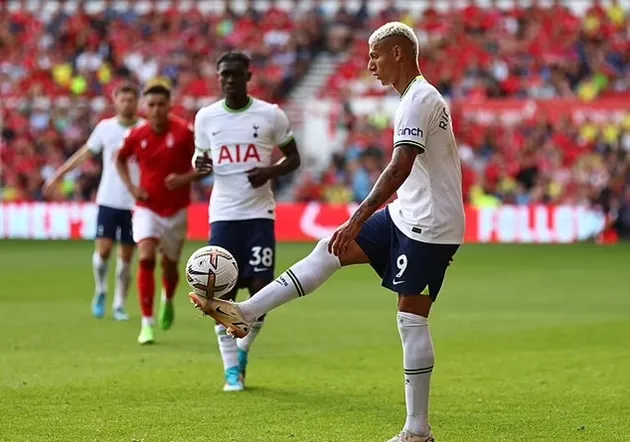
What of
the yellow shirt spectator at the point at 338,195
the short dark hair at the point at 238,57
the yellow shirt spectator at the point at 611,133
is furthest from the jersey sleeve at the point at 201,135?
the yellow shirt spectator at the point at 611,133

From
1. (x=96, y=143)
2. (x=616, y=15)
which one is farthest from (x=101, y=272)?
(x=616, y=15)

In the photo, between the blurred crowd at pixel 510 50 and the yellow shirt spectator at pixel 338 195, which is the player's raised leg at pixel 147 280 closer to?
the yellow shirt spectator at pixel 338 195

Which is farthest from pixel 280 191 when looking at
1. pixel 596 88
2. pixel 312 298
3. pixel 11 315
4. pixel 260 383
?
pixel 260 383

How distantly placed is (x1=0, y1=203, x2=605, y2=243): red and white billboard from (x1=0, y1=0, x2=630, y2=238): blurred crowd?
0.92m

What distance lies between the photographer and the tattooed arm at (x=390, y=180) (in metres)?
6.78

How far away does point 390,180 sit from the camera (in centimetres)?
679

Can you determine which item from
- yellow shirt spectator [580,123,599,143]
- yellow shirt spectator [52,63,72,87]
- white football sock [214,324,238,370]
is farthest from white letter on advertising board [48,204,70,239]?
white football sock [214,324,238,370]

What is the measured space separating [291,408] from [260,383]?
4.19ft

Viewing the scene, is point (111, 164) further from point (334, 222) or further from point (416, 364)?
point (334, 222)

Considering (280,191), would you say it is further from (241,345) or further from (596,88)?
(241,345)

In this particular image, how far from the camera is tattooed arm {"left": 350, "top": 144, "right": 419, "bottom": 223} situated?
678 cm

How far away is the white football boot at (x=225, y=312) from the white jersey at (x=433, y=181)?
1051mm

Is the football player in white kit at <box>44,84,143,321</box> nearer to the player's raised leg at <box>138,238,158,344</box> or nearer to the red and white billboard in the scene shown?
the player's raised leg at <box>138,238,158,344</box>

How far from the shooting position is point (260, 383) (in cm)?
969
